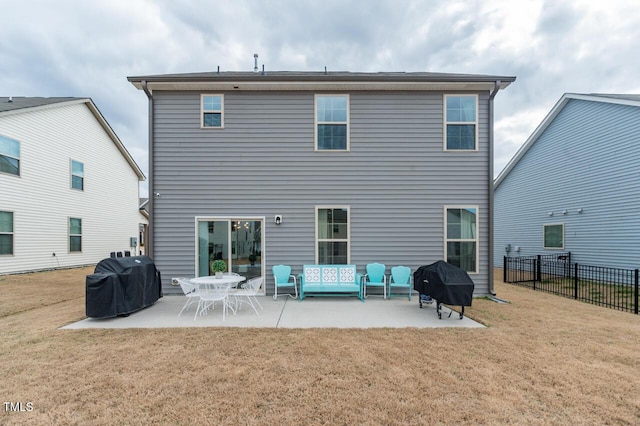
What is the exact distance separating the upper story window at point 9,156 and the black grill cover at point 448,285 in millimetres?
14664

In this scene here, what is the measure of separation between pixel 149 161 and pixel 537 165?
53.2 feet

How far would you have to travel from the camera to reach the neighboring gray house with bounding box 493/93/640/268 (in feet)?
30.6

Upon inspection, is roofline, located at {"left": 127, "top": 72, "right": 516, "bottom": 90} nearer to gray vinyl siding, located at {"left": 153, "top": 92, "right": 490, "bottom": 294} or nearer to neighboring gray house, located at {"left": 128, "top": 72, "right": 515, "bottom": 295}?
neighboring gray house, located at {"left": 128, "top": 72, "right": 515, "bottom": 295}

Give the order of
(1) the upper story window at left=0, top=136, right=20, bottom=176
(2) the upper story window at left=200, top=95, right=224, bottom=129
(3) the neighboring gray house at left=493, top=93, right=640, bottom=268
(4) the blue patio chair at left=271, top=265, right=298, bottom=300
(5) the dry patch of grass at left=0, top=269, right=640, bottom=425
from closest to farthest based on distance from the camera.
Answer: (5) the dry patch of grass at left=0, top=269, right=640, bottom=425 < (4) the blue patio chair at left=271, top=265, right=298, bottom=300 < (2) the upper story window at left=200, top=95, right=224, bottom=129 < (3) the neighboring gray house at left=493, top=93, right=640, bottom=268 < (1) the upper story window at left=0, top=136, right=20, bottom=176

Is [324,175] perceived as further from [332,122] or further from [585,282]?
[585,282]

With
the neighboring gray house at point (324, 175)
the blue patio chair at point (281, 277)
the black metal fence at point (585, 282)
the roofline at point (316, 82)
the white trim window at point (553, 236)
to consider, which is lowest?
the black metal fence at point (585, 282)

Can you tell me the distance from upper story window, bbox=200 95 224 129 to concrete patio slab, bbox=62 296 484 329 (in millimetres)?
4650

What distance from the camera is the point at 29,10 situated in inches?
480

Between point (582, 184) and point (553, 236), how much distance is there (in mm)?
2531

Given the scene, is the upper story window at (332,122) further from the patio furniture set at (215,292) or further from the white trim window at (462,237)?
the patio furniture set at (215,292)

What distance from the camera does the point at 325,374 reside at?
3.21 metres

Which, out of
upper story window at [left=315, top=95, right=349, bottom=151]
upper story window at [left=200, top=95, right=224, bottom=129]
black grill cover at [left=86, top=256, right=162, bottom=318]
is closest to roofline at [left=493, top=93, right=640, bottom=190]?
upper story window at [left=315, top=95, right=349, bottom=151]

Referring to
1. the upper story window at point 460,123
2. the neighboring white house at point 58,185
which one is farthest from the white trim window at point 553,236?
the neighboring white house at point 58,185

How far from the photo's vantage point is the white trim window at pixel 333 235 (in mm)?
7395
